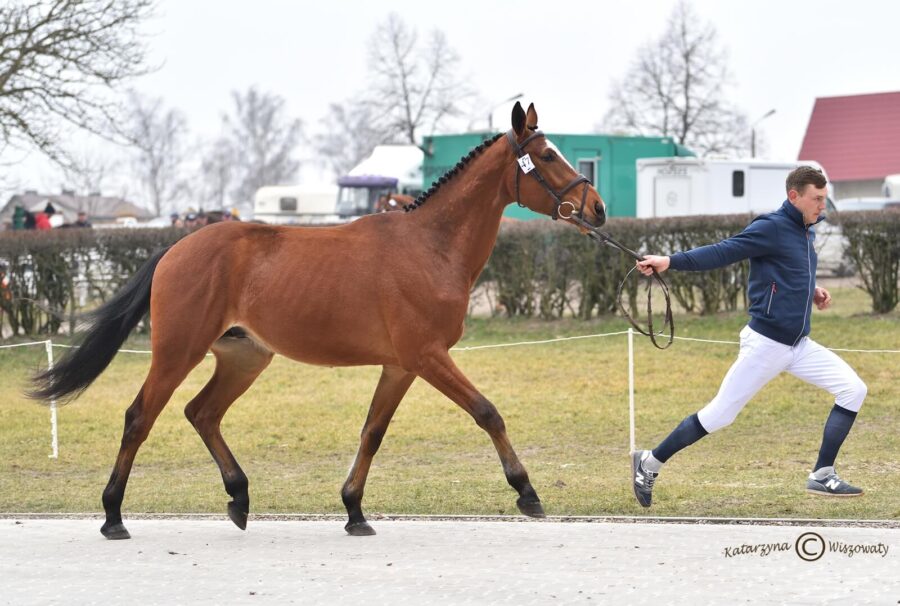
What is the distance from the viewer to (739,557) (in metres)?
6.97

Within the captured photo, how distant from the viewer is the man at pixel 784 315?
7539 millimetres

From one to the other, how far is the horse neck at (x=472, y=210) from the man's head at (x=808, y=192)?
1691 millimetres

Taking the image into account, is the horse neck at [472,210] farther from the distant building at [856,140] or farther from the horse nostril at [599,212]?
the distant building at [856,140]

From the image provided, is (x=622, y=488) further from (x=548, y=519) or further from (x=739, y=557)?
(x=739, y=557)

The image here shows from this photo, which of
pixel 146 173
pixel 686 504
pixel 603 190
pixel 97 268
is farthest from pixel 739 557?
pixel 146 173

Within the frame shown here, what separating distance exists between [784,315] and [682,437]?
37.9 inches

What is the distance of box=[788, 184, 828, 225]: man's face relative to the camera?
7.62 m

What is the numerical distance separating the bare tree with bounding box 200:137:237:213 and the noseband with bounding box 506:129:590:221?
98.5 meters

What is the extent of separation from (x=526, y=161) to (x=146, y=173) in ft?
329

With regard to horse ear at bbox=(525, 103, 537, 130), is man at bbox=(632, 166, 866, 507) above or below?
below

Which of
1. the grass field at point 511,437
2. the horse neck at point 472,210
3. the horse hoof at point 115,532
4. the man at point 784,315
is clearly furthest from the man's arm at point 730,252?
the horse hoof at point 115,532

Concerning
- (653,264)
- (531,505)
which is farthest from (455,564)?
(653,264)

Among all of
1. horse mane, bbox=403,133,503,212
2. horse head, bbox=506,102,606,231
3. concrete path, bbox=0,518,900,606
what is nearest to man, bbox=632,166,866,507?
horse head, bbox=506,102,606,231

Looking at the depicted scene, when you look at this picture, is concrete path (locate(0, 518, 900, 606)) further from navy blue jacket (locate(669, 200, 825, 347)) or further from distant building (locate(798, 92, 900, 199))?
distant building (locate(798, 92, 900, 199))
